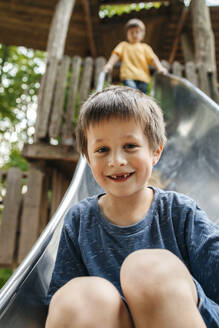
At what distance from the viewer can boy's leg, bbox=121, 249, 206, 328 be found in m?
0.66

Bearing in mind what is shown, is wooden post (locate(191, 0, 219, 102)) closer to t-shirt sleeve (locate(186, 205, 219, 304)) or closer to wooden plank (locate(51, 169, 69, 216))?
wooden plank (locate(51, 169, 69, 216))

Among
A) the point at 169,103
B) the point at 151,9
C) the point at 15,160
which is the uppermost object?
the point at 151,9

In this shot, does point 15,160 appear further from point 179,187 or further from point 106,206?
point 106,206

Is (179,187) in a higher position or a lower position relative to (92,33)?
lower

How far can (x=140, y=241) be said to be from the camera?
951 mm

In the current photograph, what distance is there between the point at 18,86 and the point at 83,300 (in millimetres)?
9450

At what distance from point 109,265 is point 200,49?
3733mm

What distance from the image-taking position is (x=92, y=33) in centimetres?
676

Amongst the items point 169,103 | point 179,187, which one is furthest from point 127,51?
point 179,187

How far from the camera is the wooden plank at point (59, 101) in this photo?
3527mm

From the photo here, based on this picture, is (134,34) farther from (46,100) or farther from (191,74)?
(46,100)

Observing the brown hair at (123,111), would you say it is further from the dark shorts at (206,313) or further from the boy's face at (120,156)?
the dark shorts at (206,313)

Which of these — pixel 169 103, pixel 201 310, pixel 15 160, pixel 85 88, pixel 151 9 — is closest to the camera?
pixel 201 310

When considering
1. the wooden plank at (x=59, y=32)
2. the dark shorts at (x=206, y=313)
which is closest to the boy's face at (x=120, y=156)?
the dark shorts at (x=206, y=313)
